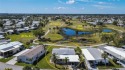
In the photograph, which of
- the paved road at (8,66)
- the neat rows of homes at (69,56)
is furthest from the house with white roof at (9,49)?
the paved road at (8,66)

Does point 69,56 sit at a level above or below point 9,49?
below

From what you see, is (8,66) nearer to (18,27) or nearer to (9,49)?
(9,49)

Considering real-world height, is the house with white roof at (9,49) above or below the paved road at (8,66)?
above

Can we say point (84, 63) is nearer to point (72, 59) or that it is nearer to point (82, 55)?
point (72, 59)

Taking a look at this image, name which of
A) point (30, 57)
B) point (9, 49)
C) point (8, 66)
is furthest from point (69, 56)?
point (9, 49)

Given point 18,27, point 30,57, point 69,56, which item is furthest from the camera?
point 18,27

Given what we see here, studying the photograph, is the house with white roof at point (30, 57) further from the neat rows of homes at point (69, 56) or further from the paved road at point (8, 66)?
the paved road at point (8, 66)

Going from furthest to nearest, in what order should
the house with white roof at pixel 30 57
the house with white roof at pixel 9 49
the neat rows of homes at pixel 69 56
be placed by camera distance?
the house with white roof at pixel 9 49 → the house with white roof at pixel 30 57 → the neat rows of homes at pixel 69 56

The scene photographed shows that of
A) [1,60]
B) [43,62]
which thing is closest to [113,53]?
[43,62]

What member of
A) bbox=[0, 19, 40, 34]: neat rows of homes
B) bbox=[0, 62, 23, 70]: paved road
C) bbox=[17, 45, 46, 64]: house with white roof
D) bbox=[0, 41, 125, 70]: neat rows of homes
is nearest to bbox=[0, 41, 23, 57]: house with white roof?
bbox=[0, 41, 125, 70]: neat rows of homes

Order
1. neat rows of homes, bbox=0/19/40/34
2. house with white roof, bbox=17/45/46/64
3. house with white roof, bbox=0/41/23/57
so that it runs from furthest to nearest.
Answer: neat rows of homes, bbox=0/19/40/34
house with white roof, bbox=0/41/23/57
house with white roof, bbox=17/45/46/64

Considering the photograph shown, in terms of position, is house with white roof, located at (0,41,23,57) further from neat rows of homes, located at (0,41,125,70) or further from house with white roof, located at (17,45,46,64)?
house with white roof, located at (17,45,46,64)
